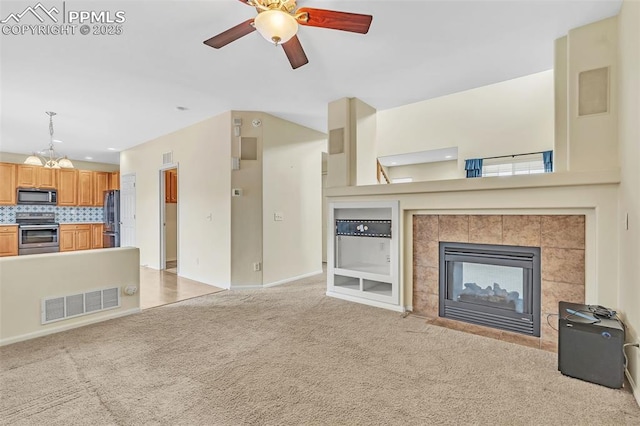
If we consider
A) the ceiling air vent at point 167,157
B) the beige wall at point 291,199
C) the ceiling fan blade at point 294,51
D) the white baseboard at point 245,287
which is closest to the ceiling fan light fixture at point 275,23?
the ceiling fan blade at point 294,51

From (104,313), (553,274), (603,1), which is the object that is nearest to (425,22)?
(603,1)

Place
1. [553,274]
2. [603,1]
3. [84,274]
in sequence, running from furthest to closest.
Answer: [84,274] < [553,274] < [603,1]

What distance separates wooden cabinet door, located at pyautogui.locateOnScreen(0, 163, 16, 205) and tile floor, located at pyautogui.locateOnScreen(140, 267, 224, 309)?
435 cm

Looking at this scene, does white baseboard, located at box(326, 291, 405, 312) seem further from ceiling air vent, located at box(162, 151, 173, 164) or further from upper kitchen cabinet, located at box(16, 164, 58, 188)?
upper kitchen cabinet, located at box(16, 164, 58, 188)

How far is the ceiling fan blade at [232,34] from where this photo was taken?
7.14 ft

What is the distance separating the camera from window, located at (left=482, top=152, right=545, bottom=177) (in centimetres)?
582

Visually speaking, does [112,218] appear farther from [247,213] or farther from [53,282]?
[53,282]

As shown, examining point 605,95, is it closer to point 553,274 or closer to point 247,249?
point 553,274

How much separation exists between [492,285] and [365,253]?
5.50ft

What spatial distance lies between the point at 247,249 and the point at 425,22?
12.0ft

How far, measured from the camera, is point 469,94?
20.8 ft

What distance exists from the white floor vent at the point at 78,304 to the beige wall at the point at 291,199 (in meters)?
2.02

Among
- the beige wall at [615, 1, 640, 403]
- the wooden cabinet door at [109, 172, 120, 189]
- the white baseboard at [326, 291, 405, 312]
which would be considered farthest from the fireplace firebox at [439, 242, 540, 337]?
the wooden cabinet door at [109, 172, 120, 189]

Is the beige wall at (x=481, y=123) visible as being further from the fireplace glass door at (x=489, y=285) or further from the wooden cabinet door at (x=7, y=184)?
the wooden cabinet door at (x=7, y=184)
